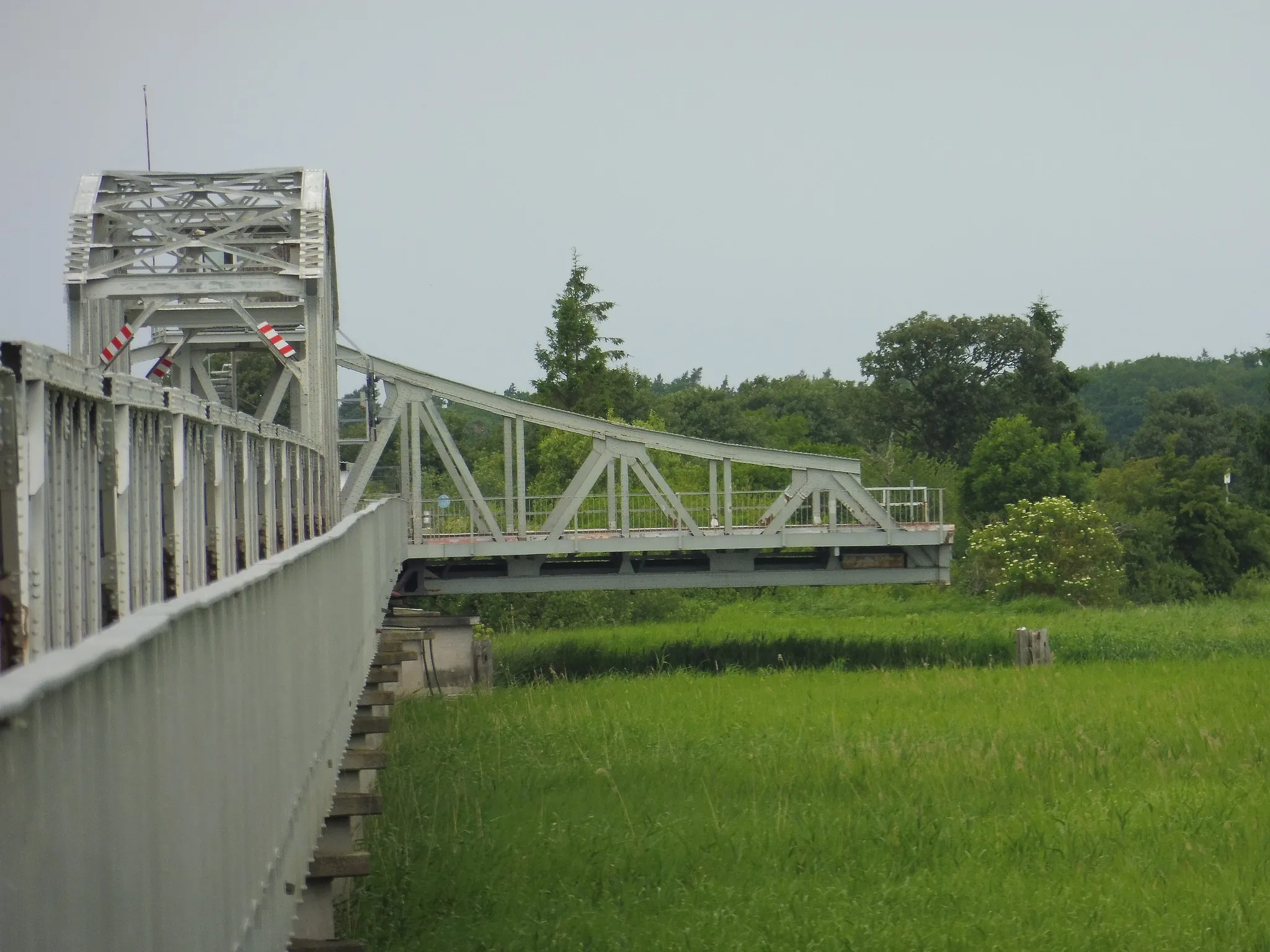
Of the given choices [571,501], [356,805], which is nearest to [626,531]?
[571,501]

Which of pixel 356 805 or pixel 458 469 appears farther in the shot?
pixel 458 469

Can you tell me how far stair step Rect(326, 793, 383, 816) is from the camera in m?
8.80

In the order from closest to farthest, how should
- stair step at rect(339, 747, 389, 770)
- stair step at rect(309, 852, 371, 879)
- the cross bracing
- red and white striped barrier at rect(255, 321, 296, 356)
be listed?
1. stair step at rect(309, 852, 371, 879)
2. stair step at rect(339, 747, 389, 770)
3. red and white striped barrier at rect(255, 321, 296, 356)
4. the cross bracing

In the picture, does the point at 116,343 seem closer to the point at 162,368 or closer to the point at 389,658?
the point at 162,368

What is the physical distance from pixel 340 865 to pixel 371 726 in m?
3.62

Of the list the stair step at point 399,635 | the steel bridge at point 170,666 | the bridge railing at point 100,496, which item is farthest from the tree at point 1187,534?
the bridge railing at point 100,496

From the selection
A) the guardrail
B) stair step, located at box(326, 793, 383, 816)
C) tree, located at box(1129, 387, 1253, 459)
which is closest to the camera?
the guardrail

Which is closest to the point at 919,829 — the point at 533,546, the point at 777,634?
the point at 533,546

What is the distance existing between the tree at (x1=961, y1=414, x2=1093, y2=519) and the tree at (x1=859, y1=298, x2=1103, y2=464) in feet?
45.3

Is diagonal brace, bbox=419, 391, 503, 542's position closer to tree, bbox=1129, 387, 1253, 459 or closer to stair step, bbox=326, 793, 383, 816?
stair step, bbox=326, 793, 383, 816

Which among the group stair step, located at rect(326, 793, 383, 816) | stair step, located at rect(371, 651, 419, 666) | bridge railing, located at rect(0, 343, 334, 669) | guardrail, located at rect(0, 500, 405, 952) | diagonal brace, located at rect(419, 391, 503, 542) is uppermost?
diagonal brace, located at rect(419, 391, 503, 542)

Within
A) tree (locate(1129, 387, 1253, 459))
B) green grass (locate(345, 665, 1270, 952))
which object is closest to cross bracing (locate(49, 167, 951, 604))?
green grass (locate(345, 665, 1270, 952))

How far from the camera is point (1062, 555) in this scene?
54156 mm

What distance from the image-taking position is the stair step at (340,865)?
25.3 feet
